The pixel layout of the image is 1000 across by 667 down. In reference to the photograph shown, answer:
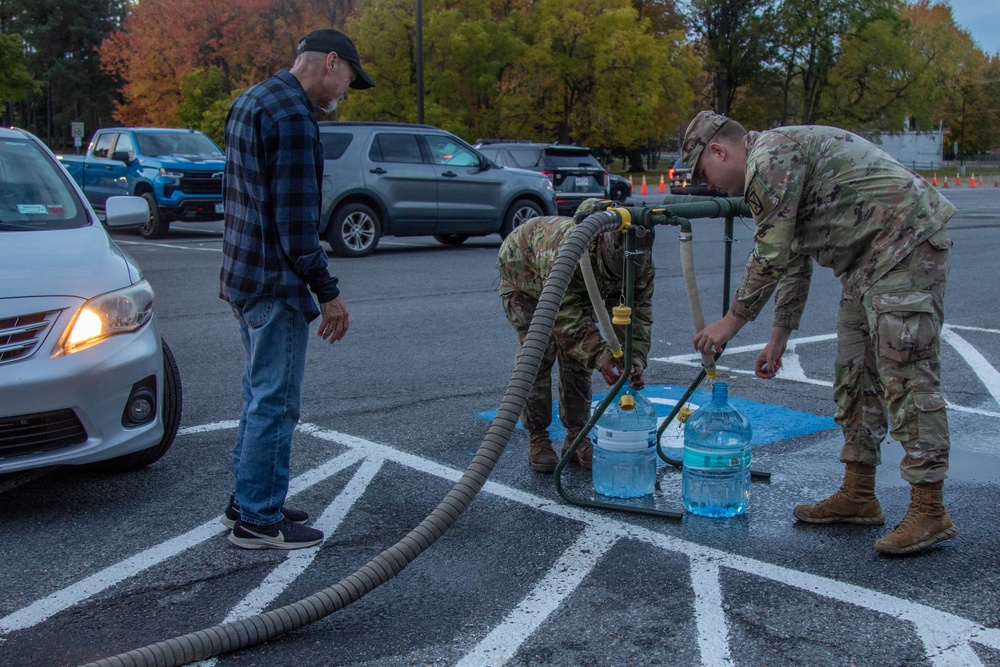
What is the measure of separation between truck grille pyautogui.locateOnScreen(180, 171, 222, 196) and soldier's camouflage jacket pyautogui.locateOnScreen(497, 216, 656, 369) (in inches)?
534

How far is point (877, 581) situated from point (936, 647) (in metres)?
0.50

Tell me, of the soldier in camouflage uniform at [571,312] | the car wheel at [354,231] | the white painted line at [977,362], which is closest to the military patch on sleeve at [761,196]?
the soldier in camouflage uniform at [571,312]

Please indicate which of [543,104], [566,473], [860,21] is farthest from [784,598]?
[860,21]

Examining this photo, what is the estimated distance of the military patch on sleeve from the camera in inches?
136

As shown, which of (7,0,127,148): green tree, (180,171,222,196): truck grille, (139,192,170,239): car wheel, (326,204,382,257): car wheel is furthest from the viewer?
(7,0,127,148): green tree

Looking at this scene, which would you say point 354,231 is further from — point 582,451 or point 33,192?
point 582,451

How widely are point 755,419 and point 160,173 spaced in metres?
14.0

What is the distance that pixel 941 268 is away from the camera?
11.4 feet

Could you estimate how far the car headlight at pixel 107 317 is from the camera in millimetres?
4000

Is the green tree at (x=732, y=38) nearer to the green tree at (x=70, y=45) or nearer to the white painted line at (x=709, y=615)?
the green tree at (x=70, y=45)

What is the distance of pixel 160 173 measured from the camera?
1709 cm

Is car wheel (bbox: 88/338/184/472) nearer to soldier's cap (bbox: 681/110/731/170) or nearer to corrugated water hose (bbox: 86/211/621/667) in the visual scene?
corrugated water hose (bbox: 86/211/621/667)

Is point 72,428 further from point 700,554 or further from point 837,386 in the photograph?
point 837,386

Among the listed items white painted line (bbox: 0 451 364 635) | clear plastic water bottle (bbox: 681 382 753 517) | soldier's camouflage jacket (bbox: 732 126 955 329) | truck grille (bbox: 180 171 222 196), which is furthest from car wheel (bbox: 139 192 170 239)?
soldier's camouflage jacket (bbox: 732 126 955 329)
